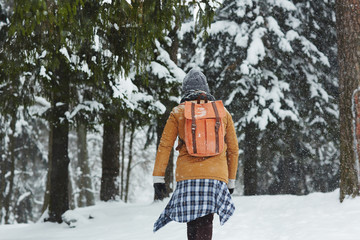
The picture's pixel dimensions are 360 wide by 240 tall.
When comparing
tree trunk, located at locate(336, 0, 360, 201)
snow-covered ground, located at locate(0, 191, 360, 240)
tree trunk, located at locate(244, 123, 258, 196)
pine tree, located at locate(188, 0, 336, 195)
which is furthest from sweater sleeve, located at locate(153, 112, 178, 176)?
tree trunk, located at locate(244, 123, 258, 196)

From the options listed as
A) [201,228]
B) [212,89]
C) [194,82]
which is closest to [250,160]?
[212,89]

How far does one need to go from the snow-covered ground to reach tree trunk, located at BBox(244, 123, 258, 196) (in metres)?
3.72

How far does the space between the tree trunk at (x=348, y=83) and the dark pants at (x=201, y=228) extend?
3.68 m

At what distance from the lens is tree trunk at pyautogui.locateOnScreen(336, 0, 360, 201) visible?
6332mm

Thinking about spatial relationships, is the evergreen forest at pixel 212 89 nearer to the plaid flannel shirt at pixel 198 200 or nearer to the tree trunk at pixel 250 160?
the tree trunk at pixel 250 160

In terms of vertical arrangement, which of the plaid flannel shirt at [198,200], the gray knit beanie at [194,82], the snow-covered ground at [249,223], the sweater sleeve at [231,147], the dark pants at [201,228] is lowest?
the snow-covered ground at [249,223]

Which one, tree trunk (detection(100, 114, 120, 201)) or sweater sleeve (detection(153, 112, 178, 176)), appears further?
tree trunk (detection(100, 114, 120, 201))

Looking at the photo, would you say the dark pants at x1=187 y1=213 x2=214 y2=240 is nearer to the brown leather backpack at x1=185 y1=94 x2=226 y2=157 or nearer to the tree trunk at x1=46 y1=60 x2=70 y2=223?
the brown leather backpack at x1=185 y1=94 x2=226 y2=157

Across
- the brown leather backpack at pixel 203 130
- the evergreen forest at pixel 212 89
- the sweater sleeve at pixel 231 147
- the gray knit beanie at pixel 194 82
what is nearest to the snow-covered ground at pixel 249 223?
the evergreen forest at pixel 212 89

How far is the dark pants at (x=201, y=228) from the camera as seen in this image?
343 cm

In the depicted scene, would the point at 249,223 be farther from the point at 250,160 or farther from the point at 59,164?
the point at 250,160

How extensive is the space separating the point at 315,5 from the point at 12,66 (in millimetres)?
10743

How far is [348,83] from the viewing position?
654 centimetres

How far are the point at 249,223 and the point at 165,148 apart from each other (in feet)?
11.6
